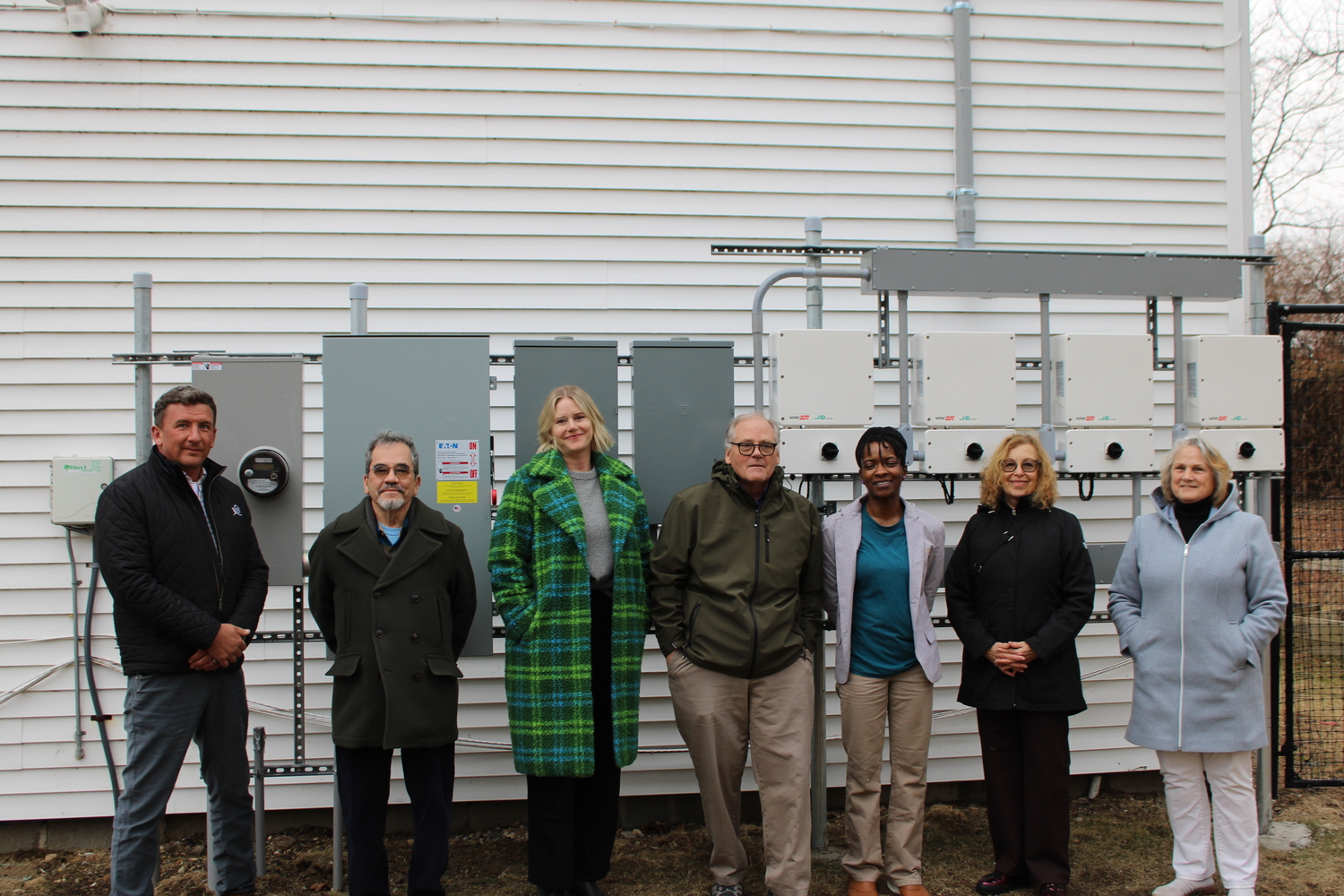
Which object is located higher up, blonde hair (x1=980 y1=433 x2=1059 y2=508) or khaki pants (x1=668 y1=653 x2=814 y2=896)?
blonde hair (x1=980 y1=433 x2=1059 y2=508)

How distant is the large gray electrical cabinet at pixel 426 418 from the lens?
3.44 meters

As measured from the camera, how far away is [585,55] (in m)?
4.34

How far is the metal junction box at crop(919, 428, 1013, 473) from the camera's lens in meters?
3.61

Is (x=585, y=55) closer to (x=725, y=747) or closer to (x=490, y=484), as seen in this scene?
(x=490, y=484)

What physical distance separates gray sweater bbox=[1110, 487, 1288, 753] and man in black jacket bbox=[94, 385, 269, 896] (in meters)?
3.24

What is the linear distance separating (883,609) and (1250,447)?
190 centimetres

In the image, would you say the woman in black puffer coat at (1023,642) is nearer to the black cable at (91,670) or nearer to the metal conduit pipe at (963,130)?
the metal conduit pipe at (963,130)

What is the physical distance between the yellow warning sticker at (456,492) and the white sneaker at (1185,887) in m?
2.99

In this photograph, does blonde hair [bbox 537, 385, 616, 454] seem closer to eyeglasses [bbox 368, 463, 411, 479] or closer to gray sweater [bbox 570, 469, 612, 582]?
gray sweater [bbox 570, 469, 612, 582]

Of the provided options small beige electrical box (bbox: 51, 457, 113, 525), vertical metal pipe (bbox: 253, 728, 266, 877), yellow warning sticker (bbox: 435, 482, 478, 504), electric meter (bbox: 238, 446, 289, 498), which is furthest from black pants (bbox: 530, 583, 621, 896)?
small beige electrical box (bbox: 51, 457, 113, 525)

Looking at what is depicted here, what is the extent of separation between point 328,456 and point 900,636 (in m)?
2.24

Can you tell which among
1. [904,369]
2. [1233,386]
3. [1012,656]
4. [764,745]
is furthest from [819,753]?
[1233,386]

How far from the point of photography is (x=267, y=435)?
136 inches

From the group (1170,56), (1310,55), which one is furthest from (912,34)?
(1310,55)
